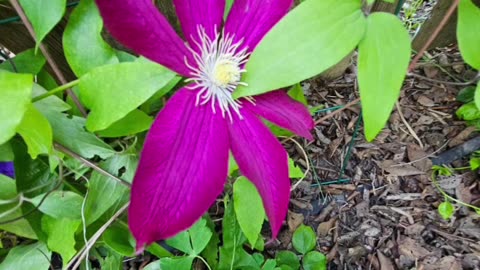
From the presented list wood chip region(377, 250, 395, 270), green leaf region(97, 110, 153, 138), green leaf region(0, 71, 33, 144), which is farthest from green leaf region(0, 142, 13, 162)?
wood chip region(377, 250, 395, 270)

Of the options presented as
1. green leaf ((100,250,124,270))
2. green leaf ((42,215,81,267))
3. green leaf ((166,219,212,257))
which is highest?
green leaf ((42,215,81,267))

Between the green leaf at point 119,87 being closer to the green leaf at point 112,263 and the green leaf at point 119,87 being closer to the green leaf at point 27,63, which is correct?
the green leaf at point 27,63

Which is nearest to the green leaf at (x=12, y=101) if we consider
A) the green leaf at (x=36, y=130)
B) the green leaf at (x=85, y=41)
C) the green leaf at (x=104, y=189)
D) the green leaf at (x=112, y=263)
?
the green leaf at (x=36, y=130)

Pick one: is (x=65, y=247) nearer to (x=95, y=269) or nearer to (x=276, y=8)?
(x=95, y=269)

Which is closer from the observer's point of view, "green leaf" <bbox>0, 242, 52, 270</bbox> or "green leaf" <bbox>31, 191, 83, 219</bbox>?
"green leaf" <bbox>31, 191, 83, 219</bbox>

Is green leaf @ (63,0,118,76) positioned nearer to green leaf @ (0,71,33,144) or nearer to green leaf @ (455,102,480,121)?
green leaf @ (0,71,33,144)
